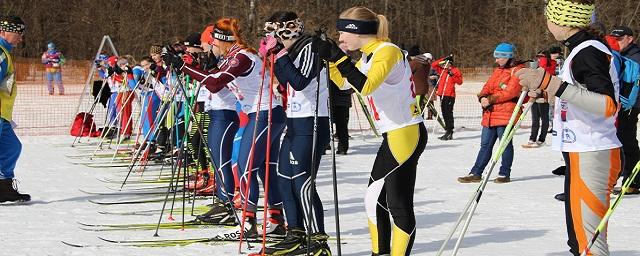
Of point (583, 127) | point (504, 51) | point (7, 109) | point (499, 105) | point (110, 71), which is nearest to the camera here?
point (583, 127)

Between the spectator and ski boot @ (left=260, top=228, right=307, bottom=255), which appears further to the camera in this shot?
the spectator

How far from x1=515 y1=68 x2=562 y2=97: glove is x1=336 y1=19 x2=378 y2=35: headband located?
3.75 feet

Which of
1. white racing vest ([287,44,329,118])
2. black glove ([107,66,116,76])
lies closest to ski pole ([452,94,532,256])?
white racing vest ([287,44,329,118])

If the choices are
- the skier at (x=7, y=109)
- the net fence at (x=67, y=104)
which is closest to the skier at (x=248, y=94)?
the skier at (x=7, y=109)

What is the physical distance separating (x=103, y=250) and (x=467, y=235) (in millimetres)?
2697

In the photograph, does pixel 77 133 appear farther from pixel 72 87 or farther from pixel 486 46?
pixel 486 46

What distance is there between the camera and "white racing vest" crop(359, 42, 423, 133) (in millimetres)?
4816

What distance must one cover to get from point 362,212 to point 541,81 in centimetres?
428

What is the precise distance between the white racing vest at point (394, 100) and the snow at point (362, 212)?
150 centimetres

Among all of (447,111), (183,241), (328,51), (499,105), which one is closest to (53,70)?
(447,111)

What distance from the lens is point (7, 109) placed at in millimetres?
8336

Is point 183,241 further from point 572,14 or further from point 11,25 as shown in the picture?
point 572,14

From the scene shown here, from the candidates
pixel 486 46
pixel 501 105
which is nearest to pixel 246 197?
pixel 501 105

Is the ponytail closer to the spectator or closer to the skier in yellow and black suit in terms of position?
the skier in yellow and black suit
